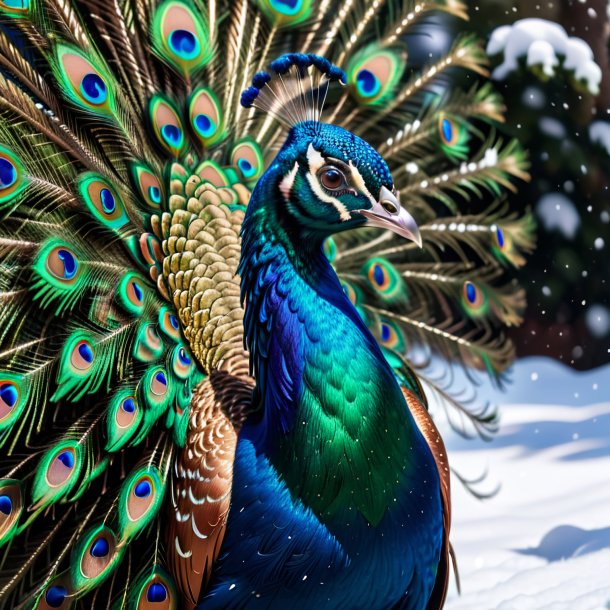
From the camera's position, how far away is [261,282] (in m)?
1.03

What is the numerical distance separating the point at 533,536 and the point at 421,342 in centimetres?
106

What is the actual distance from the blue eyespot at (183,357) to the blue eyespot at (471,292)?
2.14ft

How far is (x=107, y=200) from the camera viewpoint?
1165 millimetres

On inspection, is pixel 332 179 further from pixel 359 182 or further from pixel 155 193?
pixel 155 193

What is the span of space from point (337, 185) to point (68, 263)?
1.33 ft

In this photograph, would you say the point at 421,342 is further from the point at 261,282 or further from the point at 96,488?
the point at 96,488

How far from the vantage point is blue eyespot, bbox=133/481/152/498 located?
1090 mm

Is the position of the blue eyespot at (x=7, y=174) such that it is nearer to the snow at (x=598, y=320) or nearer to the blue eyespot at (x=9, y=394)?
the blue eyespot at (x=9, y=394)

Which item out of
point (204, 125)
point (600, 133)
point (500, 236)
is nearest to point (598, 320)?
point (600, 133)

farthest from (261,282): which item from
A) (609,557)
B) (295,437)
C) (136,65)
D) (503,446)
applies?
(503,446)

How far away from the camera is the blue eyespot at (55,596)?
106cm

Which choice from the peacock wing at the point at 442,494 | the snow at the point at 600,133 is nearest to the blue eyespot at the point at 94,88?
the peacock wing at the point at 442,494

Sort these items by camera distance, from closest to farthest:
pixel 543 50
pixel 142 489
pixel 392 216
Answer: pixel 392 216 < pixel 142 489 < pixel 543 50

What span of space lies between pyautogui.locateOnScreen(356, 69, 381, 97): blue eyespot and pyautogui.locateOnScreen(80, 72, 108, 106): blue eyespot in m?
0.49
